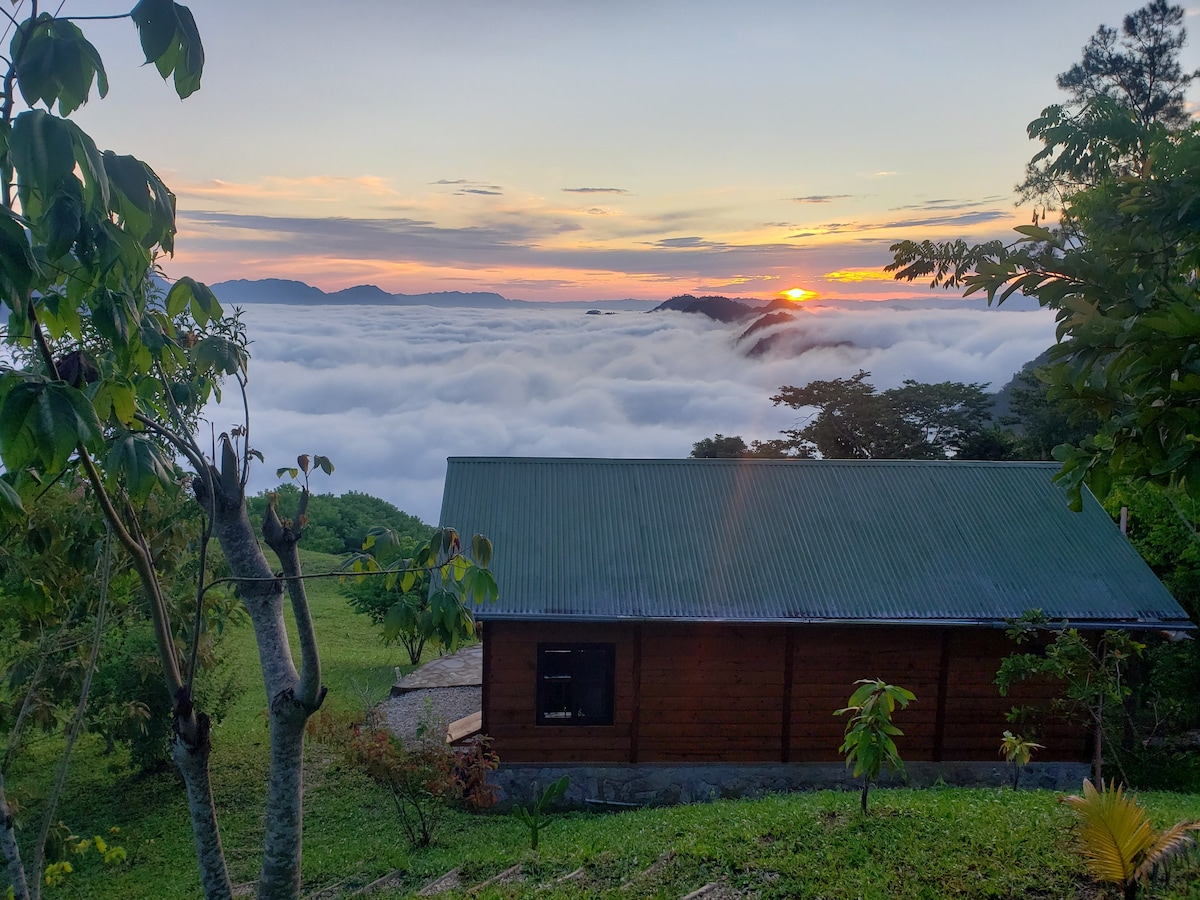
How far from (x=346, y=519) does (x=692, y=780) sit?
1043 inches

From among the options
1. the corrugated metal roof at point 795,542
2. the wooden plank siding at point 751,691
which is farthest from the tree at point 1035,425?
the wooden plank siding at point 751,691

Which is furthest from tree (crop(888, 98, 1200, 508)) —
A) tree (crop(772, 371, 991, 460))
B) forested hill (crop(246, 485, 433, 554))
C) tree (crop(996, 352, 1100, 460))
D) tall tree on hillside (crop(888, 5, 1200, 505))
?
tree (crop(772, 371, 991, 460))

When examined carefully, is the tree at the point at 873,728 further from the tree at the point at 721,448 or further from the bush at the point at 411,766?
the tree at the point at 721,448

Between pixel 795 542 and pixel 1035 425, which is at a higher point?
pixel 1035 425

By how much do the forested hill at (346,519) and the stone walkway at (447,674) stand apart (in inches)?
404

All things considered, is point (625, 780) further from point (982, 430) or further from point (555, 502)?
point (982, 430)

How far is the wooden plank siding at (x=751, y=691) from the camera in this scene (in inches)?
492

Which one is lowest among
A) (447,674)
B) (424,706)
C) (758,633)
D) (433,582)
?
(447,674)

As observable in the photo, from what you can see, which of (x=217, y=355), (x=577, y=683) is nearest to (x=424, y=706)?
(x=577, y=683)

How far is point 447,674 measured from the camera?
1867 centimetres

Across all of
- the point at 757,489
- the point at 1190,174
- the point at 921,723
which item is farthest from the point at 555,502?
the point at 1190,174

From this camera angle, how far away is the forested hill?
108 feet

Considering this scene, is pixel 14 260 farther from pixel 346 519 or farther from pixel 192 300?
pixel 346 519

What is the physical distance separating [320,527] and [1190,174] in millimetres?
33220
